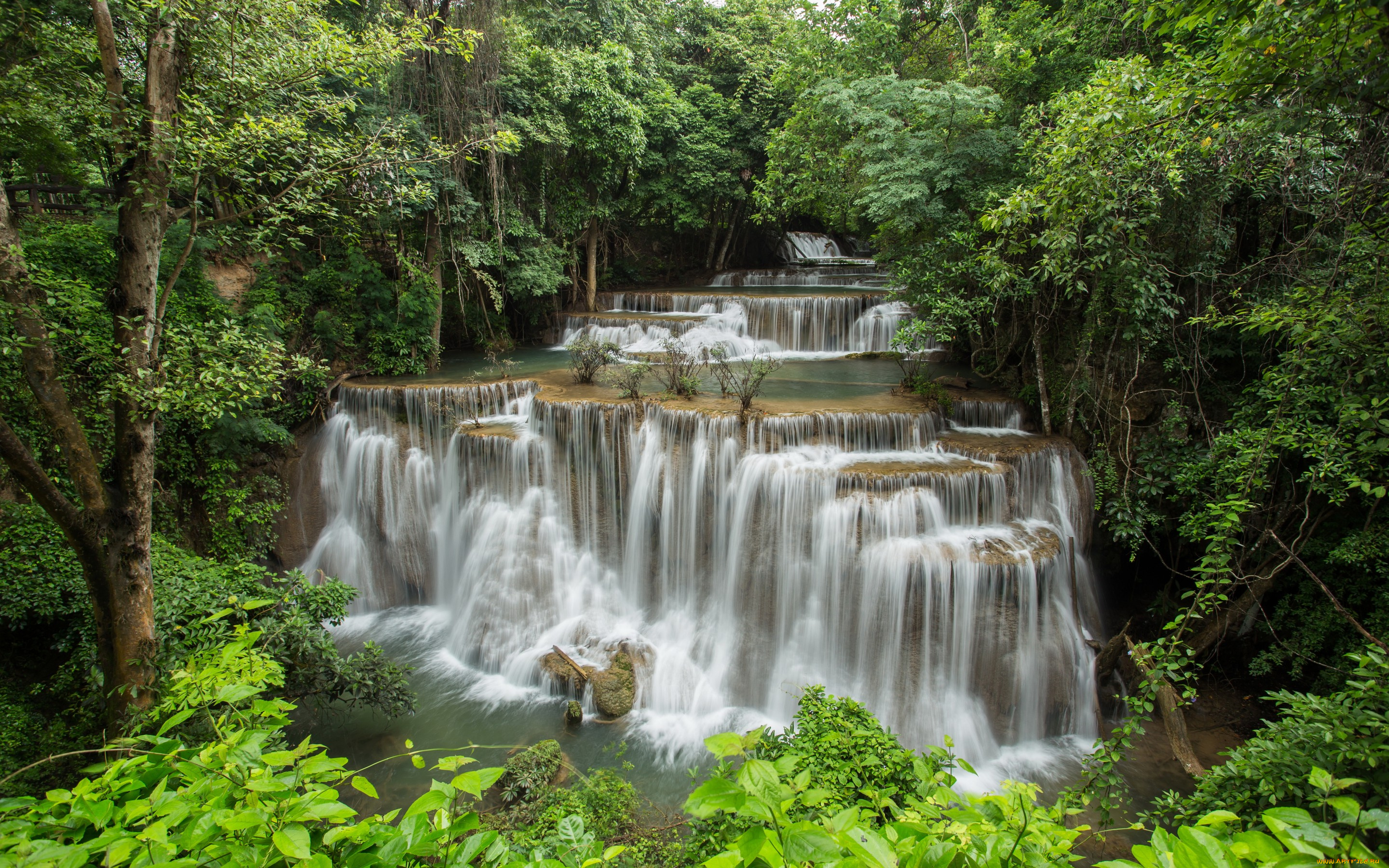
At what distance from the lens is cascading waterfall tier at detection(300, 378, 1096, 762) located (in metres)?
6.94

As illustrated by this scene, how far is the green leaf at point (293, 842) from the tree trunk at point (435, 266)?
12.2 m

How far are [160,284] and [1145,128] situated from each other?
12017 mm

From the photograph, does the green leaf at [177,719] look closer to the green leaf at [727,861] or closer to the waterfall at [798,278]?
the green leaf at [727,861]

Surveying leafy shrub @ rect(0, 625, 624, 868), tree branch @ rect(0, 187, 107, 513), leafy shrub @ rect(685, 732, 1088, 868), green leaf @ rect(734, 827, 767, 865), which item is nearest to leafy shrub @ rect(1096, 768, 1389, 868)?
leafy shrub @ rect(685, 732, 1088, 868)

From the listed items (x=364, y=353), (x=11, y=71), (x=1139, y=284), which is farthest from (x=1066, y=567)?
(x=364, y=353)

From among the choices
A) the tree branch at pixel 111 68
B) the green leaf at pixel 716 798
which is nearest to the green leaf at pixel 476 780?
the green leaf at pixel 716 798

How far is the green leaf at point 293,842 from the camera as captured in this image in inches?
52.4

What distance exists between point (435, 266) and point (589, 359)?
431 cm

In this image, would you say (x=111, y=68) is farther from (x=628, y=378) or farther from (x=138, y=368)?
(x=628, y=378)

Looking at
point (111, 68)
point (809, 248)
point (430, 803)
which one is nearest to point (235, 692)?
point (430, 803)

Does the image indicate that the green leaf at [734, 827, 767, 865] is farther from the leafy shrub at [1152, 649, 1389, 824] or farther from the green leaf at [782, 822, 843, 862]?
the leafy shrub at [1152, 649, 1389, 824]

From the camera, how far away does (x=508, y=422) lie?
1036 centimetres

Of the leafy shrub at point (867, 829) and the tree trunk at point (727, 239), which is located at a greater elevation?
the tree trunk at point (727, 239)

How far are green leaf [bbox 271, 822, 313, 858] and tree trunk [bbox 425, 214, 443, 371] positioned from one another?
40.0ft
